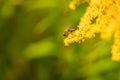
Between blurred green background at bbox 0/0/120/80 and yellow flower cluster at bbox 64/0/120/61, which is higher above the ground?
blurred green background at bbox 0/0/120/80

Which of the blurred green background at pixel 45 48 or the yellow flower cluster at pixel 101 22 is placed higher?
the blurred green background at pixel 45 48

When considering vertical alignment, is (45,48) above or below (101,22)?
above

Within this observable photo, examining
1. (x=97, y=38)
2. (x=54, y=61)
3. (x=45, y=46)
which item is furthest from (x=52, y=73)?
(x=97, y=38)

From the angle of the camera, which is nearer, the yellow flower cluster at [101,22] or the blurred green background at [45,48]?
the yellow flower cluster at [101,22]

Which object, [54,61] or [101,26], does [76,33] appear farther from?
[54,61]

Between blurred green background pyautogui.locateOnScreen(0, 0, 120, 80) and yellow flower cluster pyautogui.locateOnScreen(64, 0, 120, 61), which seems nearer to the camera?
yellow flower cluster pyautogui.locateOnScreen(64, 0, 120, 61)
